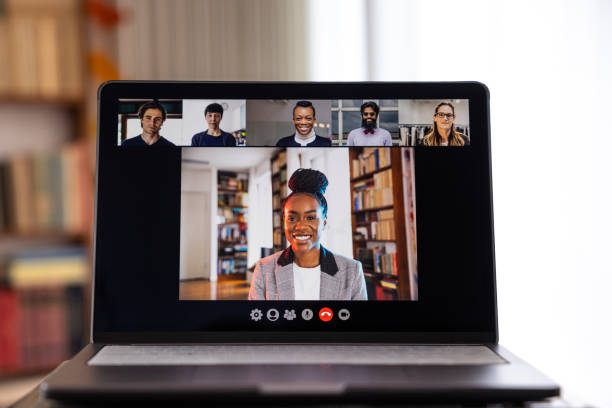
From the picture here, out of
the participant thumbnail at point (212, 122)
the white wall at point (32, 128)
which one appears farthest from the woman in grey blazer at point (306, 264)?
the white wall at point (32, 128)

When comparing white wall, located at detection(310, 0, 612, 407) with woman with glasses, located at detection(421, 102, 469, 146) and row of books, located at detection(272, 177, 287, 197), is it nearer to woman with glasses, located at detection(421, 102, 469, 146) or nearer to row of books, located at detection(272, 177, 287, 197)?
woman with glasses, located at detection(421, 102, 469, 146)

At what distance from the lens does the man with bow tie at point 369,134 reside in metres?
0.60

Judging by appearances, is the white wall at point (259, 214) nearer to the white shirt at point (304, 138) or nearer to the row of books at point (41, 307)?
the white shirt at point (304, 138)

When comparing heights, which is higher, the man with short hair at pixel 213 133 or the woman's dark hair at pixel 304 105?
the woman's dark hair at pixel 304 105

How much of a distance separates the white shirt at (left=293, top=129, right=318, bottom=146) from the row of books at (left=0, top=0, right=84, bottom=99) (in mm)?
1311

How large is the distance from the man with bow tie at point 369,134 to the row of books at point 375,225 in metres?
0.09

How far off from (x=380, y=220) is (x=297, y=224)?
0.35 ft

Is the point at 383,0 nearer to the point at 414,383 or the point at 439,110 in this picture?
the point at 439,110

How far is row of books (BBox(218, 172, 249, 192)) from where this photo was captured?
59cm

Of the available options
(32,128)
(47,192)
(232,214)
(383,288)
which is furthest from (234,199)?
(32,128)

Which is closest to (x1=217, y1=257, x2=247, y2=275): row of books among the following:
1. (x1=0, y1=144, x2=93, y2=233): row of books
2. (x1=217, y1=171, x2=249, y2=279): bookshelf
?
(x1=217, y1=171, x2=249, y2=279): bookshelf

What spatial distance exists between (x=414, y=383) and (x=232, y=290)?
254mm

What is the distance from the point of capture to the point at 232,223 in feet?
1.93

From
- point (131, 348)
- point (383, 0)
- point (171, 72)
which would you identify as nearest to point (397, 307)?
point (131, 348)
